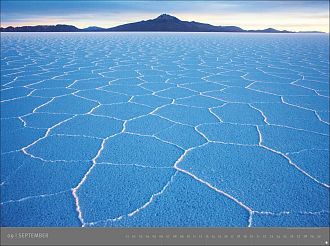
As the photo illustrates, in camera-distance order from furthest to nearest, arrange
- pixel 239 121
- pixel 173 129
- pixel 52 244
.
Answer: pixel 239 121
pixel 173 129
pixel 52 244

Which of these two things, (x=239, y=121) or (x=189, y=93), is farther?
(x=189, y=93)

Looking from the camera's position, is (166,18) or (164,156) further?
(166,18)

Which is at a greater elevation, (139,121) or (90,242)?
(90,242)

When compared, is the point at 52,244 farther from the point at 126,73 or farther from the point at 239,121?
the point at 126,73

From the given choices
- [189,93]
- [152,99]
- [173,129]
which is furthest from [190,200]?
[189,93]

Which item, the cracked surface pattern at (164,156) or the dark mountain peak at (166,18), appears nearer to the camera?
the cracked surface pattern at (164,156)

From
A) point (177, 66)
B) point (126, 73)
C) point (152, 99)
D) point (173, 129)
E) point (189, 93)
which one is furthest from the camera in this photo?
point (177, 66)

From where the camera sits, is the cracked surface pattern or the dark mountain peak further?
the dark mountain peak
